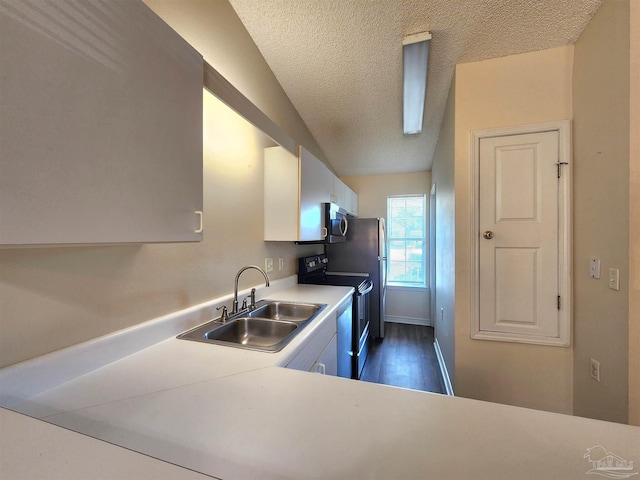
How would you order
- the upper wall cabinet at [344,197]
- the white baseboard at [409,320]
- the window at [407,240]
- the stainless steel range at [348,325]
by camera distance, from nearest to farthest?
the stainless steel range at [348,325], the upper wall cabinet at [344,197], the white baseboard at [409,320], the window at [407,240]

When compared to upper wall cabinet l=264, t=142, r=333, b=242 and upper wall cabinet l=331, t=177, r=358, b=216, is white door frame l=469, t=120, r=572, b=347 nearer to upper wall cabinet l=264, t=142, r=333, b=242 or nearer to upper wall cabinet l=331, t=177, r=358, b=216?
upper wall cabinet l=264, t=142, r=333, b=242

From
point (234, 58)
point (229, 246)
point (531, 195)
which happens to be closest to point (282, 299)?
point (229, 246)

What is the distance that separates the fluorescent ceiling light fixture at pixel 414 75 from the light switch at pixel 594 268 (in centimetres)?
167

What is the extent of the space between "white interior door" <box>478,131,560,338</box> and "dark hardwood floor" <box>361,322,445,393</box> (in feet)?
3.17

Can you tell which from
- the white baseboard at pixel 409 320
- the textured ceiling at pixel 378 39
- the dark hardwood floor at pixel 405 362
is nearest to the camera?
the textured ceiling at pixel 378 39

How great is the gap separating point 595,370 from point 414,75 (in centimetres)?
227

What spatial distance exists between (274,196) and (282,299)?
31.7 inches

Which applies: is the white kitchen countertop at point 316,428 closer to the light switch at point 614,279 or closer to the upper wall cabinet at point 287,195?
the light switch at point 614,279

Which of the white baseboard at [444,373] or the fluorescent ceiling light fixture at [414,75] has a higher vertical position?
the fluorescent ceiling light fixture at [414,75]

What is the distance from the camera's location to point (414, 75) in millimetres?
1953

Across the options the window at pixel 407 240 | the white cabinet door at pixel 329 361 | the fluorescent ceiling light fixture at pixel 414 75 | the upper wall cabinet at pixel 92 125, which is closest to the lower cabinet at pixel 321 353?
the white cabinet door at pixel 329 361

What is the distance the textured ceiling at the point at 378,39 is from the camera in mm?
1509

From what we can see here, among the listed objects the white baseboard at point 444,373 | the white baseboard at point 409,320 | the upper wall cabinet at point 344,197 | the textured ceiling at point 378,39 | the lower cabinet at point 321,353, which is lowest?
the white baseboard at point 409,320

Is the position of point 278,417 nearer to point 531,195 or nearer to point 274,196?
point 274,196
